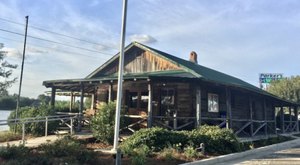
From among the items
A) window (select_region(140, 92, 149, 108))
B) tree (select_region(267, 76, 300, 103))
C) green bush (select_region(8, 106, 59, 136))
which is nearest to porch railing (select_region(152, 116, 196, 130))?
window (select_region(140, 92, 149, 108))

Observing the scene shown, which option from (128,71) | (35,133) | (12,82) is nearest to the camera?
(35,133)

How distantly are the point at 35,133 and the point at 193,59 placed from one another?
47.2 feet

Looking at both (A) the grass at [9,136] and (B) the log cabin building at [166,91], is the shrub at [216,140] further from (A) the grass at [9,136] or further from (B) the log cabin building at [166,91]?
(A) the grass at [9,136]

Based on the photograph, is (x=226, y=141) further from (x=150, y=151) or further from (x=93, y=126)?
(x=93, y=126)

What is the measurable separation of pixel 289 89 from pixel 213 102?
4970 cm

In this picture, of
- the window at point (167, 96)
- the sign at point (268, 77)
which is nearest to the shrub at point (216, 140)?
the window at point (167, 96)

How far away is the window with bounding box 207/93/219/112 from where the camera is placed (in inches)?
832

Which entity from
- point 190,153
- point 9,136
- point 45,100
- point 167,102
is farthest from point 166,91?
point 45,100

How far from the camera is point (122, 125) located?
16.1 meters

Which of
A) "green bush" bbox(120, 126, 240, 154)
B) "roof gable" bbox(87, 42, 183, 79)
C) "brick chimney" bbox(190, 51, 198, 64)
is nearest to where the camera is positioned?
"green bush" bbox(120, 126, 240, 154)

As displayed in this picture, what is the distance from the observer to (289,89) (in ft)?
216

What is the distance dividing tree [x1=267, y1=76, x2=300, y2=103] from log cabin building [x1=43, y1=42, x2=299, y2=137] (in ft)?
145

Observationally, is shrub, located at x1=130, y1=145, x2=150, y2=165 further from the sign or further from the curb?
the sign

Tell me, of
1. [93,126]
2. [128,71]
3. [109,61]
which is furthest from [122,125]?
[109,61]
